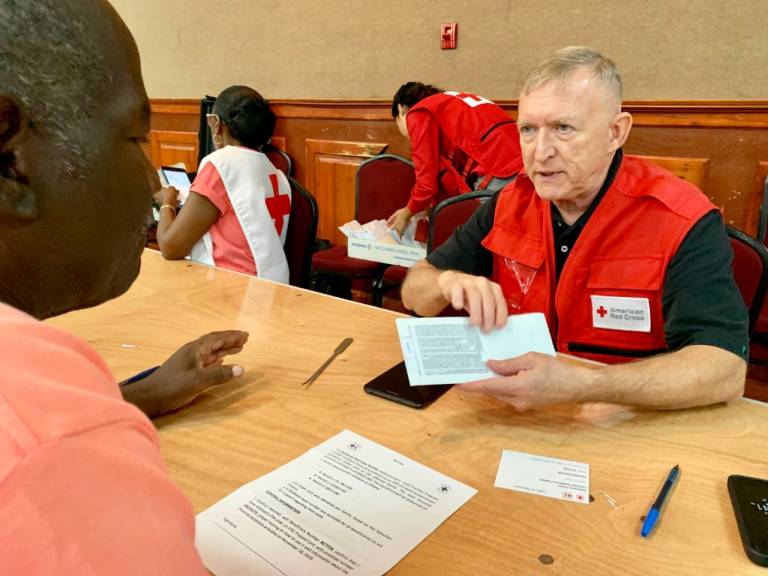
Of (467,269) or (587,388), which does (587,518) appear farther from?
(467,269)

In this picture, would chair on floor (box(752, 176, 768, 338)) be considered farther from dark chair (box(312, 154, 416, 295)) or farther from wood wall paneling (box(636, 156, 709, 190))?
dark chair (box(312, 154, 416, 295))

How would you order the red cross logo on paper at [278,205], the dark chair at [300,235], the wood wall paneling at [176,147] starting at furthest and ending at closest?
the wood wall paneling at [176,147] < the dark chair at [300,235] < the red cross logo on paper at [278,205]

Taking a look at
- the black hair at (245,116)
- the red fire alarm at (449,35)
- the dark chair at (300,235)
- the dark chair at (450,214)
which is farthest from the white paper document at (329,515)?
the red fire alarm at (449,35)

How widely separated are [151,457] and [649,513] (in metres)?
0.68

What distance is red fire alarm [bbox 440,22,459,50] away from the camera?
3531 mm

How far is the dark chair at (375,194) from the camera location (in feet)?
10.5

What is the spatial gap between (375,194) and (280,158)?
4.41 feet

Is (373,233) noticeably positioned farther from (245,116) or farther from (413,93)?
(413,93)

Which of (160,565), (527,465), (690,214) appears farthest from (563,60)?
(160,565)

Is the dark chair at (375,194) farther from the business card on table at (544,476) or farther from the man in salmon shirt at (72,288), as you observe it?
the man in salmon shirt at (72,288)

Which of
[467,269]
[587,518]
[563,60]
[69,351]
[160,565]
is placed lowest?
[587,518]

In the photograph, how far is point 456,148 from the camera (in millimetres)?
3150

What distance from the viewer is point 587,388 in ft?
3.45

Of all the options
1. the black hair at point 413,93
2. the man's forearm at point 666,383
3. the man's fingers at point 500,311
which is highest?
the black hair at point 413,93
